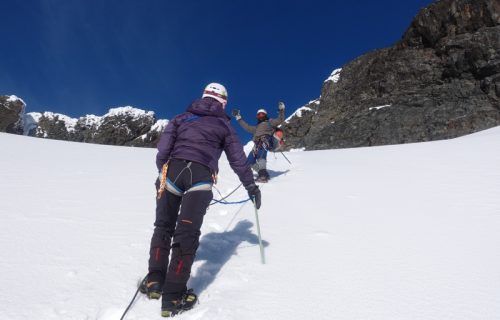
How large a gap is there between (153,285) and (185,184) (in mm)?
877

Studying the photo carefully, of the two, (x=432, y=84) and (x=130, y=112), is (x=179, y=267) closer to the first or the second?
(x=432, y=84)

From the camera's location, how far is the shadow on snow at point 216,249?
3213mm

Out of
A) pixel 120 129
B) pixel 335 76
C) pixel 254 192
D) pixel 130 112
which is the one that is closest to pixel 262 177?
pixel 254 192

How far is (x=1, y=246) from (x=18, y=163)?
17.9ft

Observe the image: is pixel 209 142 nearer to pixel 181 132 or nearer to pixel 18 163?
pixel 181 132

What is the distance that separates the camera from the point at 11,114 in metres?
118

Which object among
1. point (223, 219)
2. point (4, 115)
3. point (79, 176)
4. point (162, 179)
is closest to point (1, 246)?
point (162, 179)

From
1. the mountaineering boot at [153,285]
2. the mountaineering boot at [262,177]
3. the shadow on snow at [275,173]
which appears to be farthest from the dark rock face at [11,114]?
the mountaineering boot at [153,285]

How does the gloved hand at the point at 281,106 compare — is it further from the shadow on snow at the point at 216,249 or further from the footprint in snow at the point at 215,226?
the footprint in snow at the point at 215,226

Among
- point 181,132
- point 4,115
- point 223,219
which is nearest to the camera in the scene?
point 181,132

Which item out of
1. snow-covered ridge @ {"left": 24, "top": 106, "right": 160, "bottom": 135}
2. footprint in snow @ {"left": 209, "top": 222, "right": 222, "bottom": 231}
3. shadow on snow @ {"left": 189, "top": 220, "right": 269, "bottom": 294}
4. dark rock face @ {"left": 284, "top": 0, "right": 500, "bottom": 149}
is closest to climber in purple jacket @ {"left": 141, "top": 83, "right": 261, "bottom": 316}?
shadow on snow @ {"left": 189, "top": 220, "right": 269, "bottom": 294}

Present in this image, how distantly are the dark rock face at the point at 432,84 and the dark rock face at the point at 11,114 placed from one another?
113m

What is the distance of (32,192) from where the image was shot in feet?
18.4

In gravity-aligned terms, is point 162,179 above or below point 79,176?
below
